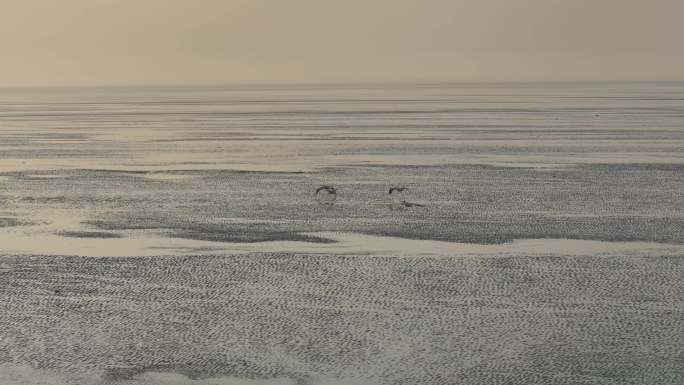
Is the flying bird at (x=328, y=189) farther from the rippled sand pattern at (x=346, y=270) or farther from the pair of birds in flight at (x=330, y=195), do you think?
the rippled sand pattern at (x=346, y=270)

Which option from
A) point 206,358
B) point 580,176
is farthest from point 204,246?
point 580,176

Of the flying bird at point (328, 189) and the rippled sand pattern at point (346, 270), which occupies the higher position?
the flying bird at point (328, 189)

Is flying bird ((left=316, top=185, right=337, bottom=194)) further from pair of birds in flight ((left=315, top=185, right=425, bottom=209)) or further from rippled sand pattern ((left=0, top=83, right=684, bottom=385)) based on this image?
rippled sand pattern ((left=0, top=83, right=684, bottom=385))

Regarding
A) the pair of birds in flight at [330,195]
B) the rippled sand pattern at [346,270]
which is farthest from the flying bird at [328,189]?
the rippled sand pattern at [346,270]

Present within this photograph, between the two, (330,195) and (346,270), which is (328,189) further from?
(346,270)

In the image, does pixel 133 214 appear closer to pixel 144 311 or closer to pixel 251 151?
pixel 144 311

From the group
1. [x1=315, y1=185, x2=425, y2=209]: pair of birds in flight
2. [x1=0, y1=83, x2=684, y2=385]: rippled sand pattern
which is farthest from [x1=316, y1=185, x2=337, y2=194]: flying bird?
[x1=0, y1=83, x2=684, y2=385]: rippled sand pattern
